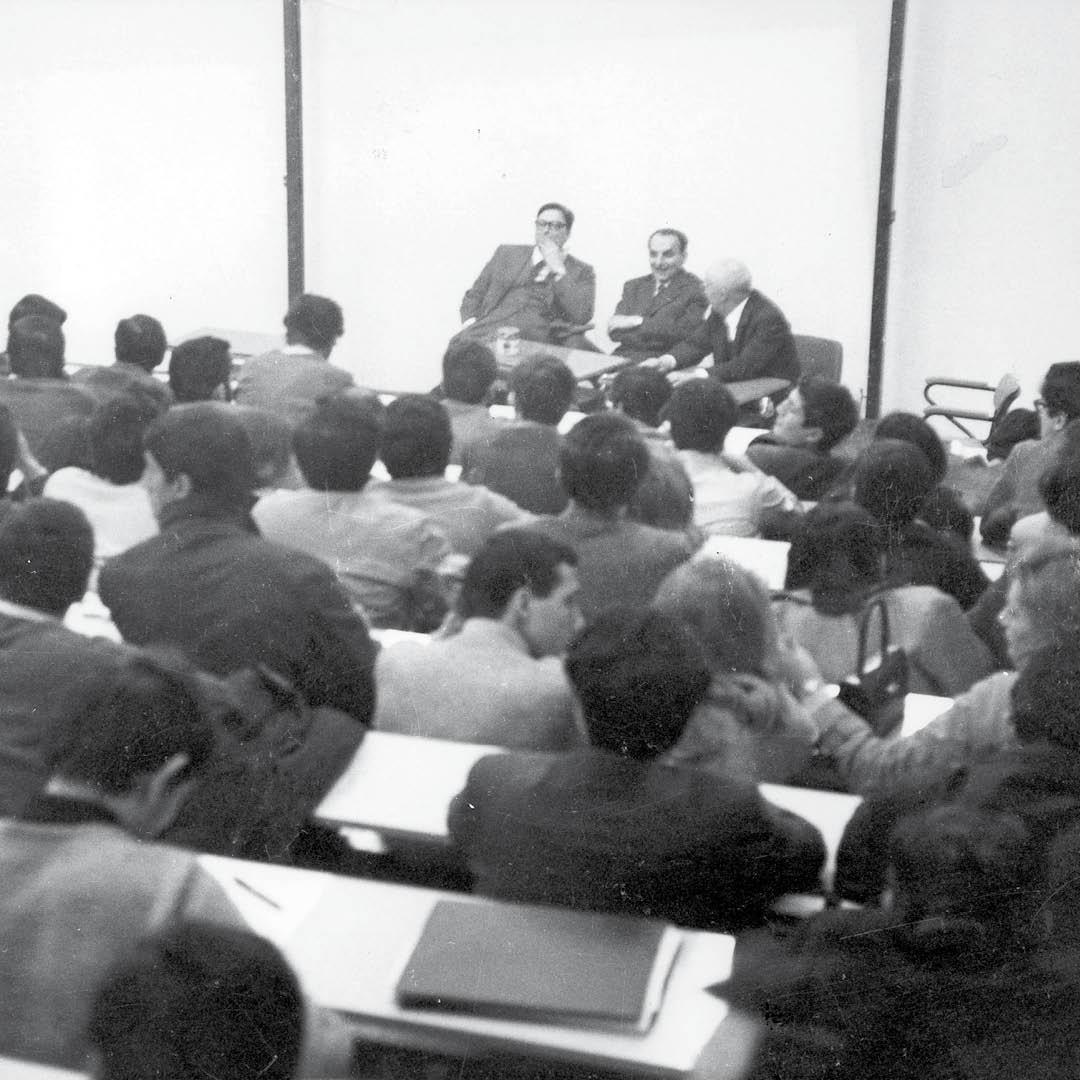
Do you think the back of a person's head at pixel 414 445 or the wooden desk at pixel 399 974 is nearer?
the wooden desk at pixel 399 974

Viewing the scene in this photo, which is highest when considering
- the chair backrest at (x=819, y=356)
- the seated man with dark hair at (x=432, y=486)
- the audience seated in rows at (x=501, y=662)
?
the chair backrest at (x=819, y=356)

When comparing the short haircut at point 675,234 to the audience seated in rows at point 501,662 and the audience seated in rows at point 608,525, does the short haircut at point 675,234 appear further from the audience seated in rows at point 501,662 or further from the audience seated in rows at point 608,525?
the audience seated in rows at point 501,662

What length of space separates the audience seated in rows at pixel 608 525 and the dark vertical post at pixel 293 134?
1.04 feet

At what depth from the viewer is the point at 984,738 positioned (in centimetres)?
81

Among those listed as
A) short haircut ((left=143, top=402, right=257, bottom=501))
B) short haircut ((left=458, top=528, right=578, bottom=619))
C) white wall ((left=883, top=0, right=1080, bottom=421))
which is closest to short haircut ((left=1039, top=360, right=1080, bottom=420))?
white wall ((left=883, top=0, right=1080, bottom=421))

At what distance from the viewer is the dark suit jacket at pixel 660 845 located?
813 millimetres

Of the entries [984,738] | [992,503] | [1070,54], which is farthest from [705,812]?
[1070,54]

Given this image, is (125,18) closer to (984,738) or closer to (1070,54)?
(1070,54)

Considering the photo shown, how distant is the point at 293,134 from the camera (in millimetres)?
1008

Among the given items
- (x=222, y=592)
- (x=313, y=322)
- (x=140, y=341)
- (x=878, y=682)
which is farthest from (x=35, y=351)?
(x=878, y=682)

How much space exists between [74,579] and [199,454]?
0.13 m

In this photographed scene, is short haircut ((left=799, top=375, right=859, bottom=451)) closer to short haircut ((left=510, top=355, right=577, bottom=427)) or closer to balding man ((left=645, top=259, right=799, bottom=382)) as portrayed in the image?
balding man ((left=645, top=259, right=799, bottom=382))

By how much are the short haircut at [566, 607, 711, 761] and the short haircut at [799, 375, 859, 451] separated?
237 millimetres

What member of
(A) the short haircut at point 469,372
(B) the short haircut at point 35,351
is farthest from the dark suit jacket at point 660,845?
(B) the short haircut at point 35,351
